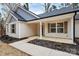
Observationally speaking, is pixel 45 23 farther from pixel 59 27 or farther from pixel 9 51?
pixel 9 51

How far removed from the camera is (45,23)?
28.9ft

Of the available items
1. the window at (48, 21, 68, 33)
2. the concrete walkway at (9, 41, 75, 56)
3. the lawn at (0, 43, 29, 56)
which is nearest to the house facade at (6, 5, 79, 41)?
the window at (48, 21, 68, 33)

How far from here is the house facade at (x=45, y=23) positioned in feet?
19.9

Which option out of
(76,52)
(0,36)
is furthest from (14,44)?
(76,52)

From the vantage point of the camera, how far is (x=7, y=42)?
5703 mm

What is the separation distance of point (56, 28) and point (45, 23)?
957 millimetres

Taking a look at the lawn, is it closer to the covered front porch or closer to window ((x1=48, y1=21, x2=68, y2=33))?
the covered front porch

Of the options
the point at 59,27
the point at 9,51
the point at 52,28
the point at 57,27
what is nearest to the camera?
the point at 9,51

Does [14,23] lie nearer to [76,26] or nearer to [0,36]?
[0,36]

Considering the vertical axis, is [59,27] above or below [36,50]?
above

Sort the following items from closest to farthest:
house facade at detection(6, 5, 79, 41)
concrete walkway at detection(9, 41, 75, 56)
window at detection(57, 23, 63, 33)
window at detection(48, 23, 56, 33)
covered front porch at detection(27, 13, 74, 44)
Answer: concrete walkway at detection(9, 41, 75, 56) → house facade at detection(6, 5, 79, 41) → covered front porch at detection(27, 13, 74, 44) → window at detection(57, 23, 63, 33) → window at detection(48, 23, 56, 33)

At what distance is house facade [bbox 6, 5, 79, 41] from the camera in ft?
19.9

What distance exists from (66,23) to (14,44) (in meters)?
3.40

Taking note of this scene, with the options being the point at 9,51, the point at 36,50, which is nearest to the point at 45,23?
the point at 36,50
